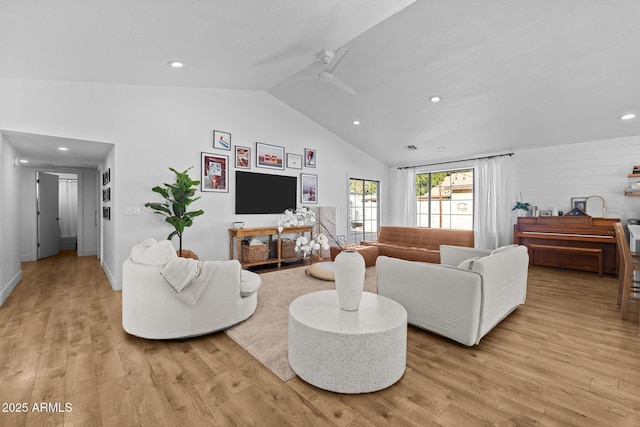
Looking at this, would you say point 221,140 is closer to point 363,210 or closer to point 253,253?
point 253,253

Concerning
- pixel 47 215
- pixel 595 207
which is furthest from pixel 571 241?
pixel 47 215

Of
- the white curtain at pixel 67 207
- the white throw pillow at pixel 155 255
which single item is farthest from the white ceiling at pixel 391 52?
the white curtain at pixel 67 207

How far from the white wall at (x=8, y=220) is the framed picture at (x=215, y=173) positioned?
225 centimetres

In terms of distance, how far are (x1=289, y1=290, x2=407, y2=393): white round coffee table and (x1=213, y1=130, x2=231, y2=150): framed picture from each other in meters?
Answer: 3.83

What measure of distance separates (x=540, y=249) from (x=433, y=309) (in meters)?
4.26

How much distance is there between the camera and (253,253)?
496 centimetres

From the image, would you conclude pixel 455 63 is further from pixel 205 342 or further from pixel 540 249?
pixel 205 342

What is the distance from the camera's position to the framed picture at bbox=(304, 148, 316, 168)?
6.15 m

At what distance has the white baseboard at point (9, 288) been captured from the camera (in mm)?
3252

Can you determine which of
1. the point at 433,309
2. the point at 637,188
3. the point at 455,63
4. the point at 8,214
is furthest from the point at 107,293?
the point at 637,188

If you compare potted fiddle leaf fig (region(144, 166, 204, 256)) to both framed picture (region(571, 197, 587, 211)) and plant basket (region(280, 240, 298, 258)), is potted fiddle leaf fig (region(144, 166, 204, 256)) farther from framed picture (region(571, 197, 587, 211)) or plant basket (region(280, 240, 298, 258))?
framed picture (region(571, 197, 587, 211))

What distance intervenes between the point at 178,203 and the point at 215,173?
94 centimetres

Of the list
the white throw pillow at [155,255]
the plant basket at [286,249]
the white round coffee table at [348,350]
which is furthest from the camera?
the plant basket at [286,249]

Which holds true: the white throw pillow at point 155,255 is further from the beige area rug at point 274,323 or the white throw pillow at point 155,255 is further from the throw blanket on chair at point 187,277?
the beige area rug at point 274,323
